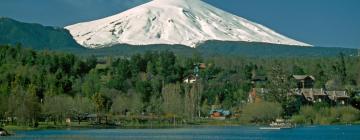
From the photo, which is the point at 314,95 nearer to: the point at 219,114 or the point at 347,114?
the point at 347,114

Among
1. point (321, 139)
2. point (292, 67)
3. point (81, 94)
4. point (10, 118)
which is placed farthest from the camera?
point (292, 67)

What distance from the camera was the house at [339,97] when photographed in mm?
98406

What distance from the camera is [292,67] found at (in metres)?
129

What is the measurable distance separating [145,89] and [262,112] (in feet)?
45.5

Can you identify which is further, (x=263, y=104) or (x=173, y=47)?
(x=173, y=47)

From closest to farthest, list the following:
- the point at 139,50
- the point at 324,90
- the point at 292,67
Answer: the point at 324,90
the point at 292,67
the point at 139,50

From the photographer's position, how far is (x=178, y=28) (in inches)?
7539

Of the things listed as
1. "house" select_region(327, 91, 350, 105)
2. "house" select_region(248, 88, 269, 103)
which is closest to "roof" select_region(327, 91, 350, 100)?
"house" select_region(327, 91, 350, 105)

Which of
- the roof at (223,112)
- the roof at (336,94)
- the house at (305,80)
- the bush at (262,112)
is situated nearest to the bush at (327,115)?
the bush at (262,112)

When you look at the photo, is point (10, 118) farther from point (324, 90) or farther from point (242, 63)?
point (242, 63)

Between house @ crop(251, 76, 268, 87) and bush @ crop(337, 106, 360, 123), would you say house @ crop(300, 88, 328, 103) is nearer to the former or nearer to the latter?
bush @ crop(337, 106, 360, 123)

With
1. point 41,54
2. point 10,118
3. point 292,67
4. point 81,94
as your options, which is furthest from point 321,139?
point 292,67

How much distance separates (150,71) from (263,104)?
25.3 meters

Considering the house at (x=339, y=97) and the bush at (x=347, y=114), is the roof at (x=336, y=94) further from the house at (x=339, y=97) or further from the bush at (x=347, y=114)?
the bush at (x=347, y=114)
